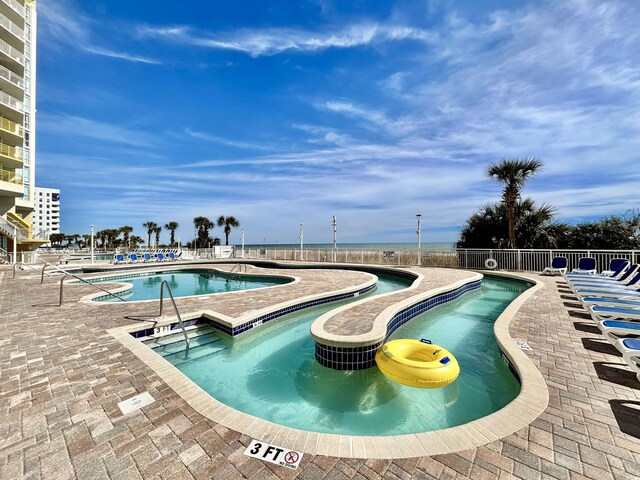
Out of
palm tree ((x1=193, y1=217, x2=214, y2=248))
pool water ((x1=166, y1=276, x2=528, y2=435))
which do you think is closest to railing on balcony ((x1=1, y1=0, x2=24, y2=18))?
palm tree ((x1=193, y1=217, x2=214, y2=248))

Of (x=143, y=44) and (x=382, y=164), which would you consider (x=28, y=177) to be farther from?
(x=382, y=164)

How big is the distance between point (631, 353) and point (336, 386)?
318 cm

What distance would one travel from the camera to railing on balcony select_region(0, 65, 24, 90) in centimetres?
1736

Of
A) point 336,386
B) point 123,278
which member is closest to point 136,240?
point 123,278

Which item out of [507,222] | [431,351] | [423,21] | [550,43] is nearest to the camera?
[431,351]

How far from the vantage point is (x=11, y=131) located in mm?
18000

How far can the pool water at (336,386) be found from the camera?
2859mm

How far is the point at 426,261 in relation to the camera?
16047 millimetres

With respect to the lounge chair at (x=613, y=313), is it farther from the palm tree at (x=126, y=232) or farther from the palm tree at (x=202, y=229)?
the palm tree at (x=126, y=232)

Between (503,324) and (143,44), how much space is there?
14.3m

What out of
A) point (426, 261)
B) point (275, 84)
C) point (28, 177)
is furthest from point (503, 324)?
point (28, 177)

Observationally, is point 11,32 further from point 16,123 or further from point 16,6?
point 16,123

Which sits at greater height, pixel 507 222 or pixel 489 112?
pixel 489 112

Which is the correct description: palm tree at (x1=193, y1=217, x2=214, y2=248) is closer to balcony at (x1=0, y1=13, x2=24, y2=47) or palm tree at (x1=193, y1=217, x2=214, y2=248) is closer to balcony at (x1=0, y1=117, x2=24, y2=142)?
balcony at (x1=0, y1=117, x2=24, y2=142)
